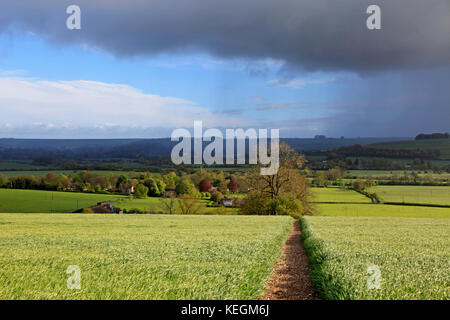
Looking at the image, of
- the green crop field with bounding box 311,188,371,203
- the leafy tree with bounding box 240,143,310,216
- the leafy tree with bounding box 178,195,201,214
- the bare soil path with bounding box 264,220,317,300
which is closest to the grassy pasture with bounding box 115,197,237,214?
the leafy tree with bounding box 178,195,201,214

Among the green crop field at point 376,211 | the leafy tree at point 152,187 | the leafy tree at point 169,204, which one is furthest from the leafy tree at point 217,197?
the green crop field at point 376,211

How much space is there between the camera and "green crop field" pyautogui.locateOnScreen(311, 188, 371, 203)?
72.1 meters

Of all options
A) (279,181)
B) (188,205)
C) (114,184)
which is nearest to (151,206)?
(188,205)

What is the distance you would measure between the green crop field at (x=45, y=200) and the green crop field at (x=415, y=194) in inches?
2339

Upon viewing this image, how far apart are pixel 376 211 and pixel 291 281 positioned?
57.6 m

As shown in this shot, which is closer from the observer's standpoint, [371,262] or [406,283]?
[406,283]

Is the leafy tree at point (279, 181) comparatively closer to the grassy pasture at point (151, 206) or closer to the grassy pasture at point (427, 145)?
the grassy pasture at point (151, 206)

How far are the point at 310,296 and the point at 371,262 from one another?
309cm

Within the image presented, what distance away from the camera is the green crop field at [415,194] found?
68.9 meters

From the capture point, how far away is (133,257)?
11.5 metres

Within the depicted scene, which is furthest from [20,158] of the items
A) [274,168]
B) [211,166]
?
[274,168]

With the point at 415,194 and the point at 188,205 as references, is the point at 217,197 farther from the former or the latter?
the point at 415,194
